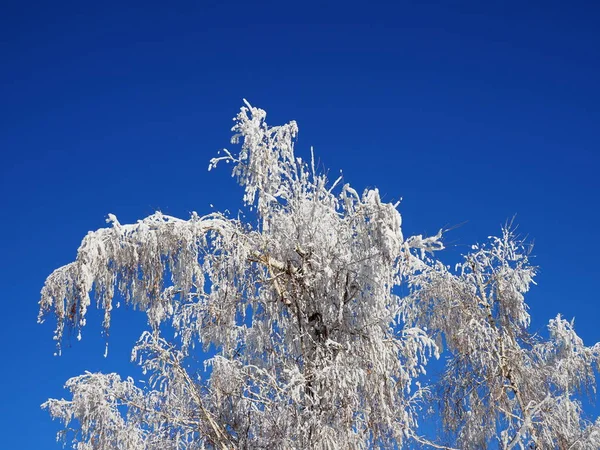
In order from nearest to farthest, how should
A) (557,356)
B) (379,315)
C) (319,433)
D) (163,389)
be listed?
(319,433) < (379,315) < (163,389) < (557,356)

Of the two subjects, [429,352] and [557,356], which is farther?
[557,356]

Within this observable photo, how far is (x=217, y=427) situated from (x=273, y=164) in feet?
9.29

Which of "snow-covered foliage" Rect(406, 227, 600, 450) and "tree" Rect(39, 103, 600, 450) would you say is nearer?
"tree" Rect(39, 103, 600, 450)

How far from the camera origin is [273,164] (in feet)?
25.9

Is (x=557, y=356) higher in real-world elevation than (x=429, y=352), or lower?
higher

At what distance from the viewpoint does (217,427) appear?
7465 millimetres

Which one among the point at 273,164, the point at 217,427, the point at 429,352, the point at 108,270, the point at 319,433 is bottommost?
the point at 319,433

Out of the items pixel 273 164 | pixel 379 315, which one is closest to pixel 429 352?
pixel 379 315

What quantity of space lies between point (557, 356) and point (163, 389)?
223 inches

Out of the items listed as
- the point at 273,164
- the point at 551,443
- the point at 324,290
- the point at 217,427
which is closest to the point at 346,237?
the point at 324,290

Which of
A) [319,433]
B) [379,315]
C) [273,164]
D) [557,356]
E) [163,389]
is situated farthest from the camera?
[557,356]

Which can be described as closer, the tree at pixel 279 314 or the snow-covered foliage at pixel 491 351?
the tree at pixel 279 314

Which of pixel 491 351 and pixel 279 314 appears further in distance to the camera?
pixel 491 351

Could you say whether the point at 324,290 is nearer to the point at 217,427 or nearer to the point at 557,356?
the point at 217,427
